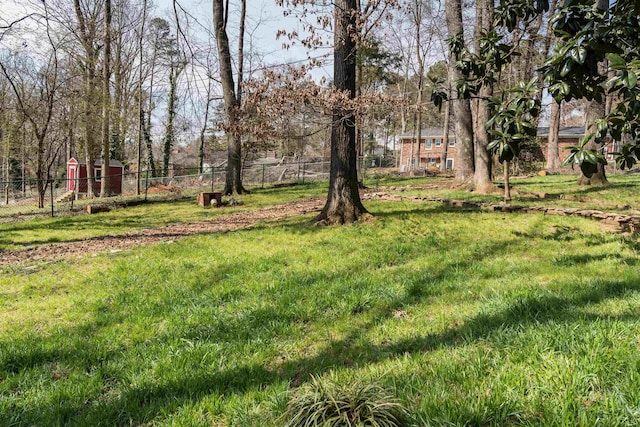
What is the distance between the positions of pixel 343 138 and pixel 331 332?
4184 millimetres

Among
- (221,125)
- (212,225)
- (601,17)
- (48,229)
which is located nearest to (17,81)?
(48,229)

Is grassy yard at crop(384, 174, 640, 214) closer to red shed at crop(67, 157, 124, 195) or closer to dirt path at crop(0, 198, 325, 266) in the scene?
dirt path at crop(0, 198, 325, 266)

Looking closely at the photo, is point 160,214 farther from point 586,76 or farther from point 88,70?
point 586,76

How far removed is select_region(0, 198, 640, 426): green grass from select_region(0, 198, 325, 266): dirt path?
0.79 meters

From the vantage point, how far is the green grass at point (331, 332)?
1.88 m

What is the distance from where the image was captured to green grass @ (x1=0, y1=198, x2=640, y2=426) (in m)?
1.88

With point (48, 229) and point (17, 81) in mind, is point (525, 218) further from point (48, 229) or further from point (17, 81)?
point (17, 81)

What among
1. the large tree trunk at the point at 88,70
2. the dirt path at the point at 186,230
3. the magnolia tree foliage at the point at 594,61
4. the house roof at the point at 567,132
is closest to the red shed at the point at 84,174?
the large tree trunk at the point at 88,70

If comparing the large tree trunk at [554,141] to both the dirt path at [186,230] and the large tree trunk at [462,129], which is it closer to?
the large tree trunk at [462,129]

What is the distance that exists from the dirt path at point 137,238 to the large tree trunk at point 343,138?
5.85ft

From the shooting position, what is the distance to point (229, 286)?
155 inches

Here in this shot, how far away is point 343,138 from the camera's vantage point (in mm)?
6449

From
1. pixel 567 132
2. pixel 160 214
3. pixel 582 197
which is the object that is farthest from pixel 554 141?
pixel 160 214

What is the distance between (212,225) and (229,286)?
417cm
